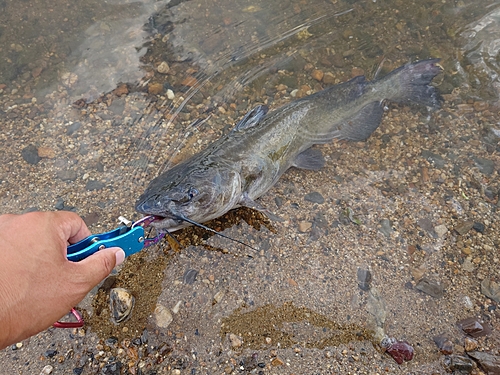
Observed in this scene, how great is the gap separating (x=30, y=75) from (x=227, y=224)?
11.6 feet

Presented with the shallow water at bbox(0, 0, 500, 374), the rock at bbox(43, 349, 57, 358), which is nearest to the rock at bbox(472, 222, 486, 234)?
the shallow water at bbox(0, 0, 500, 374)

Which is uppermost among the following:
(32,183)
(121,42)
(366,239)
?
(121,42)

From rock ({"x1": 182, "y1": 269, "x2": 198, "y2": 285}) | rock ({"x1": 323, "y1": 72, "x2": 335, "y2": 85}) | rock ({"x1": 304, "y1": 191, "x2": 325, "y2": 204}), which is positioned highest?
rock ({"x1": 323, "y1": 72, "x2": 335, "y2": 85})

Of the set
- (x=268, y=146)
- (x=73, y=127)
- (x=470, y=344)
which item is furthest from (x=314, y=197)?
(x=73, y=127)

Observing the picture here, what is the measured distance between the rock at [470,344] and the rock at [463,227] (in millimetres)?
1015

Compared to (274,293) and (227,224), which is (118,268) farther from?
(274,293)

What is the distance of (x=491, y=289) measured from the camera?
3.35 m

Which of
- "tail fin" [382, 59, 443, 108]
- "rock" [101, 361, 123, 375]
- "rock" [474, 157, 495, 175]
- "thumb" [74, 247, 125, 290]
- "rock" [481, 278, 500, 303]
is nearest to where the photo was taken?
"thumb" [74, 247, 125, 290]

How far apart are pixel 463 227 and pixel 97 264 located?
130 inches

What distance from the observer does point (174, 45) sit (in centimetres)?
532

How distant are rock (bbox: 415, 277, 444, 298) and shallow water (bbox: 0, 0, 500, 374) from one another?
0.02 metres

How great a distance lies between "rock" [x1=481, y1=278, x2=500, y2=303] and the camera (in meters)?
3.31

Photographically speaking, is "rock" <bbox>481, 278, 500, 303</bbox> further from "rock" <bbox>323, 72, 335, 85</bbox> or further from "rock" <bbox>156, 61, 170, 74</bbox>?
"rock" <bbox>156, 61, 170, 74</bbox>

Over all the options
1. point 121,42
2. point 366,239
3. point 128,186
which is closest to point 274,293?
point 366,239
